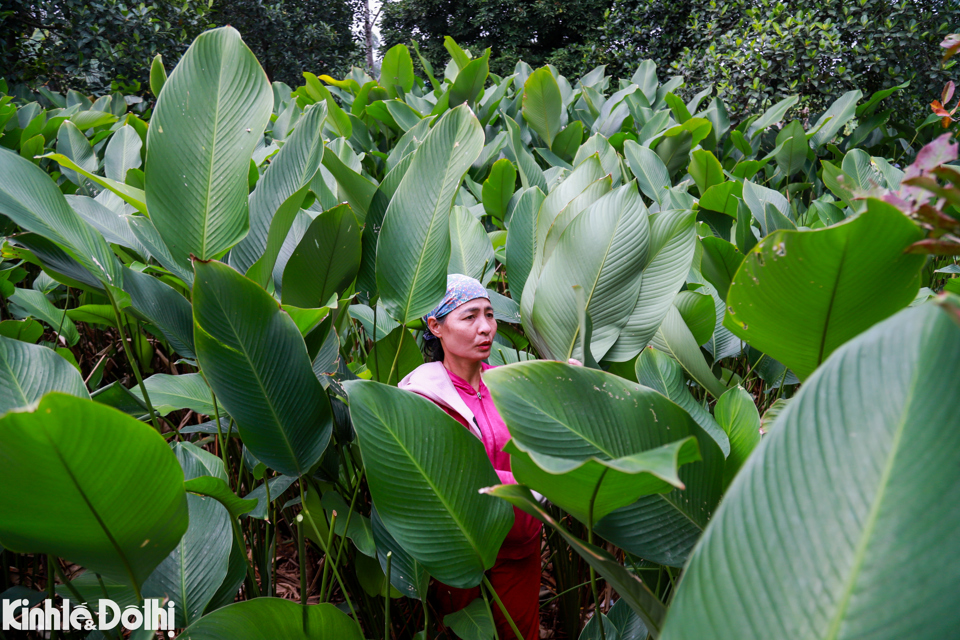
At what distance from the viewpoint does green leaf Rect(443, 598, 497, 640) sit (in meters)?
0.86

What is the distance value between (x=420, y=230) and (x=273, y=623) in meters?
0.57

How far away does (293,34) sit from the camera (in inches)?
396

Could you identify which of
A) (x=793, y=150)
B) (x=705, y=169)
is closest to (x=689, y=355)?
(x=705, y=169)

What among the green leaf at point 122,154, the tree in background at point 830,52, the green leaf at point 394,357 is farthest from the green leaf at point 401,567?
the tree in background at point 830,52

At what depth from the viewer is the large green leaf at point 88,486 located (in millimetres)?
478

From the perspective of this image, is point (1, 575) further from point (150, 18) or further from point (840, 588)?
point (150, 18)

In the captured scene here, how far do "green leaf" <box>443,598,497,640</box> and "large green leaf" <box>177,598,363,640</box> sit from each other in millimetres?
208

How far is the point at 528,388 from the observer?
1.70 ft

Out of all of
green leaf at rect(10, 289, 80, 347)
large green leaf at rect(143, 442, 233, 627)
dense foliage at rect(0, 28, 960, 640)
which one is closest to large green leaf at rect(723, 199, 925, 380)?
dense foliage at rect(0, 28, 960, 640)

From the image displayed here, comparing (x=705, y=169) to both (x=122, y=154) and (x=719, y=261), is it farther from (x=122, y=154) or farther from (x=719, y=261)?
(x=122, y=154)

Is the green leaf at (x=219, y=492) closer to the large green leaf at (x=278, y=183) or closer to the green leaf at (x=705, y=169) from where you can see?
the large green leaf at (x=278, y=183)

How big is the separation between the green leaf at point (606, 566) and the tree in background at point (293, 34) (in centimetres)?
962

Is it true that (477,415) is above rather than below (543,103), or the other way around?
below

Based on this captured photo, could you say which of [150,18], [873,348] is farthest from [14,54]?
[873,348]
